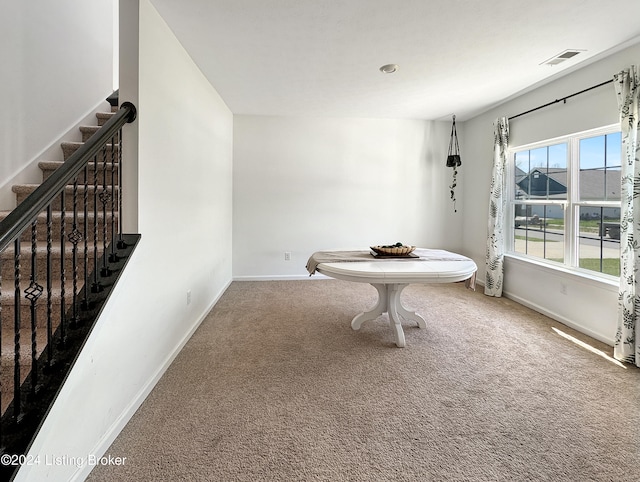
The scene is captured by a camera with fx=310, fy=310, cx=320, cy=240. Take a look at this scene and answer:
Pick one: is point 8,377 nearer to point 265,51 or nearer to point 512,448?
point 512,448

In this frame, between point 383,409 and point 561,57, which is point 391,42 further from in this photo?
point 383,409

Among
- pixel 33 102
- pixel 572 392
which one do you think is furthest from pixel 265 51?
pixel 572 392

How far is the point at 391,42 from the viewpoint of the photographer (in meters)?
2.46

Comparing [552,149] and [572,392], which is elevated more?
[552,149]

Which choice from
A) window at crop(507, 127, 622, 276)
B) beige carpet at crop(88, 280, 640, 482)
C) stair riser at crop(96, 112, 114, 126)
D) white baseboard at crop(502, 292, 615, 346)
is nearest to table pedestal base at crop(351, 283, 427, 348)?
beige carpet at crop(88, 280, 640, 482)

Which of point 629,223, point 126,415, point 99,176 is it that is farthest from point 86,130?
point 629,223

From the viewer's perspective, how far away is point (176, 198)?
238 cm

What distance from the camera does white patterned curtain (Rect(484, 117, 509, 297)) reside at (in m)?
3.90

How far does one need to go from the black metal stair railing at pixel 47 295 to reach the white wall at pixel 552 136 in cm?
372

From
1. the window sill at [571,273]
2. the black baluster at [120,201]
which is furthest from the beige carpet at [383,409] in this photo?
the black baluster at [120,201]

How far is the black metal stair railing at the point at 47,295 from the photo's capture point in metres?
1.06

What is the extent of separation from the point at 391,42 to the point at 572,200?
2401 millimetres


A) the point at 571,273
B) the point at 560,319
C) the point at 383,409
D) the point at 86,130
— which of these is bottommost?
the point at 383,409

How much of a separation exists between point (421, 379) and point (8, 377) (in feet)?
7.22
